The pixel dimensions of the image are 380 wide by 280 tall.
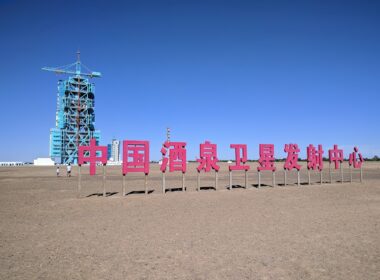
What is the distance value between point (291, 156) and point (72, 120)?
3186 inches

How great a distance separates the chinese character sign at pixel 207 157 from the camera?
21.8 meters

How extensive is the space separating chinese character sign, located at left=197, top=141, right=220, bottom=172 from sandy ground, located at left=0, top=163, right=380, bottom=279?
6.54m

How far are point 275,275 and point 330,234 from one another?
4244 mm

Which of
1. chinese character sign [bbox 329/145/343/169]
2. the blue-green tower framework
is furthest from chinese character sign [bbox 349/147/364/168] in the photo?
the blue-green tower framework

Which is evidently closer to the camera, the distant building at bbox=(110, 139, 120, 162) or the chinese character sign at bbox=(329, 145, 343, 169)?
the chinese character sign at bbox=(329, 145, 343, 169)

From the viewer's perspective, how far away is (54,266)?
21.6 feet

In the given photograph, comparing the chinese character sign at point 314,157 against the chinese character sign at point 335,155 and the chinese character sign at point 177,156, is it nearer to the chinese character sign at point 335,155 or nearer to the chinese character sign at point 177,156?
the chinese character sign at point 335,155

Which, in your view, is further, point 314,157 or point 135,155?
point 314,157

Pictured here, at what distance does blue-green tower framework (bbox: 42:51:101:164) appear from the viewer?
294ft

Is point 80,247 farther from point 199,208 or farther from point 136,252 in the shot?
point 199,208

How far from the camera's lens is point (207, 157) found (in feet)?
72.3

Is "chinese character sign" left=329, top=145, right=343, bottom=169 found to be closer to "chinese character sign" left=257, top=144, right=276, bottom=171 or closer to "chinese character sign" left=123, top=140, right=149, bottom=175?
"chinese character sign" left=257, top=144, right=276, bottom=171

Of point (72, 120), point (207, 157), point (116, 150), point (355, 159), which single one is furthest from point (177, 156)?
point (116, 150)

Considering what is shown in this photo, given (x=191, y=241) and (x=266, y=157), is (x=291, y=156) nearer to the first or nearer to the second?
(x=266, y=157)
